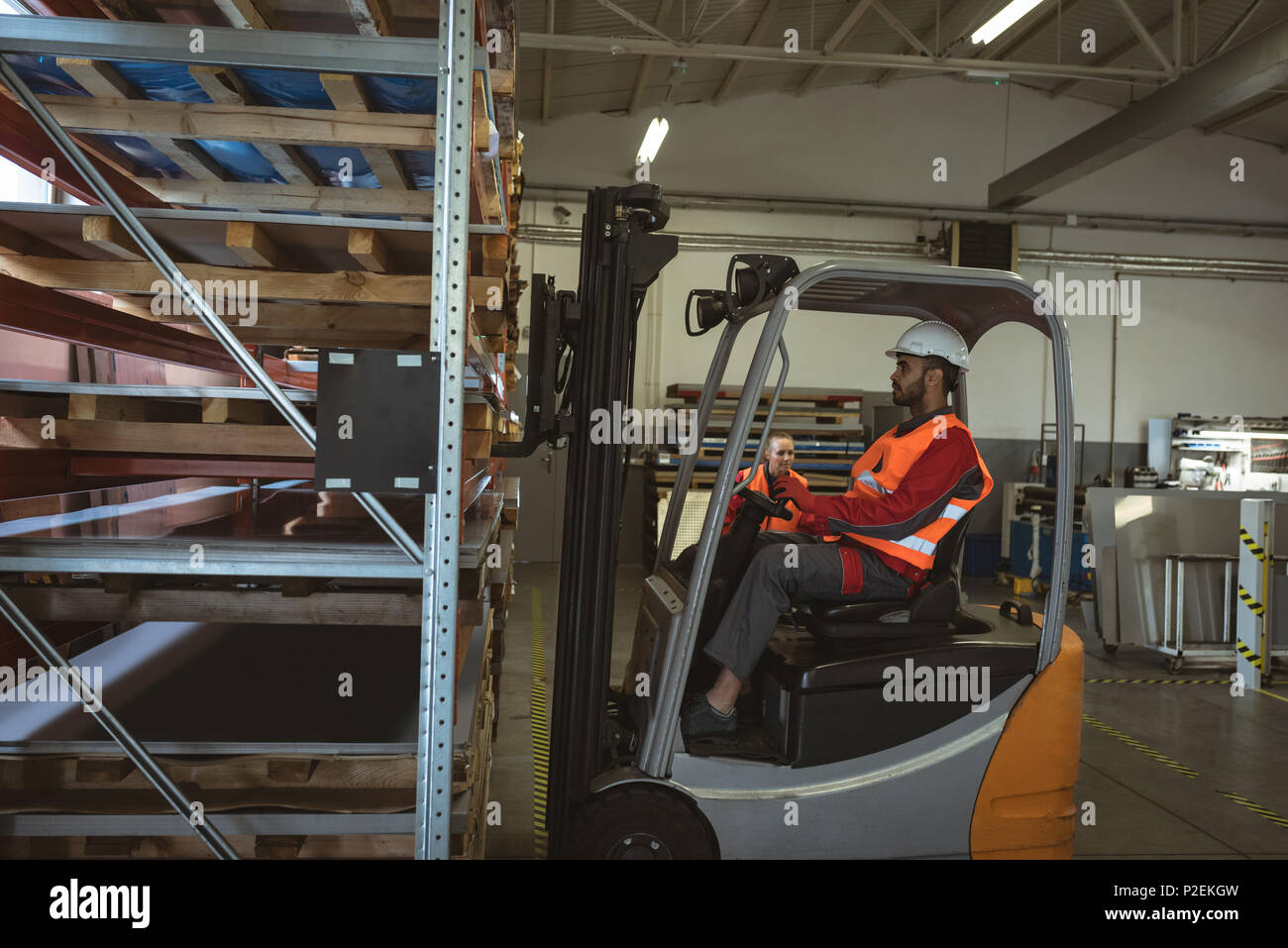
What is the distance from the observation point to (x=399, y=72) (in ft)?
7.43

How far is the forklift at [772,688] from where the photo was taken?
121 inches

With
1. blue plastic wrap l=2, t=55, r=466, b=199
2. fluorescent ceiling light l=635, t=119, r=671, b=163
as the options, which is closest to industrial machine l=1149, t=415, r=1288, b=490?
fluorescent ceiling light l=635, t=119, r=671, b=163

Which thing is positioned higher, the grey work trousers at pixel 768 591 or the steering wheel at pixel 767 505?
the steering wheel at pixel 767 505

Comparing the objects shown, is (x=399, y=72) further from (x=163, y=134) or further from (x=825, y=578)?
(x=825, y=578)

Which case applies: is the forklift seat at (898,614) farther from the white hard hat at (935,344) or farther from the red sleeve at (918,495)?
the white hard hat at (935,344)

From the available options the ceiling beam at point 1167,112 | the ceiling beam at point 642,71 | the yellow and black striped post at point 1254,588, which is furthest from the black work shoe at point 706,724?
the ceiling beam at point 1167,112

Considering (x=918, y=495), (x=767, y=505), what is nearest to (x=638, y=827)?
(x=767, y=505)

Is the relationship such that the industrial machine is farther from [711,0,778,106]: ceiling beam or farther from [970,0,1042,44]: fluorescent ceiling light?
[711,0,778,106]: ceiling beam

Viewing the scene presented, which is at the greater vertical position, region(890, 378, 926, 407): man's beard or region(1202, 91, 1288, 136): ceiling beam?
region(1202, 91, 1288, 136): ceiling beam

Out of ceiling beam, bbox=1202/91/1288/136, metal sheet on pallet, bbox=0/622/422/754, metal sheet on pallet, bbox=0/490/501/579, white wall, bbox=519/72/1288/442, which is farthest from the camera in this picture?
white wall, bbox=519/72/1288/442

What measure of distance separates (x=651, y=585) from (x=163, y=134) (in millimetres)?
2231

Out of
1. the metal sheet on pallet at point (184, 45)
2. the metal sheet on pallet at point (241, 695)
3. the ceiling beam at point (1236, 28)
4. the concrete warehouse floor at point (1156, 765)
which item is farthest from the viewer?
the ceiling beam at point (1236, 28)

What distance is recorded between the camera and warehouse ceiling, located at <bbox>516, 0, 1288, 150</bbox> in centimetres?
966
